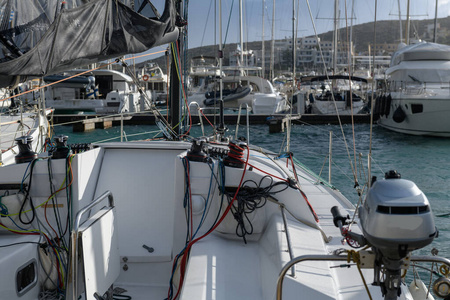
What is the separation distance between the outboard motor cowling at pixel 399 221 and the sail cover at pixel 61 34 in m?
2.05

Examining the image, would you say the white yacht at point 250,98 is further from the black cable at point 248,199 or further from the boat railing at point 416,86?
the black cable at point 248,199

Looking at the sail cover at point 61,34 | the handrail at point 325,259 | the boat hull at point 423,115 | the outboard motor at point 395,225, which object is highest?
the sail cover at point 61,34

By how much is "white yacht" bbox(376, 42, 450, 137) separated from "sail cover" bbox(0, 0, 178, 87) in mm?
16981

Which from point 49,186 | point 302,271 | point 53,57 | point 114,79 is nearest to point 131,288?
point 49,186

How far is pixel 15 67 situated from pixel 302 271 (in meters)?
2.10

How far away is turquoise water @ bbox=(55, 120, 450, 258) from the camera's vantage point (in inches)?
370

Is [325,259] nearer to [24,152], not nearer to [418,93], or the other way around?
[24,152]

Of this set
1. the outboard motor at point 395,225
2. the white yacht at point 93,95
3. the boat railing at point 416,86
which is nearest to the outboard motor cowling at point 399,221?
the outboard motor at point 395,225

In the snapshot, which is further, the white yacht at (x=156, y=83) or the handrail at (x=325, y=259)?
the white yacht at (x=156, y=83)

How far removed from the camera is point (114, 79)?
31.8m

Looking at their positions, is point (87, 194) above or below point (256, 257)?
above

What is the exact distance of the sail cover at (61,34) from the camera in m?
2.66

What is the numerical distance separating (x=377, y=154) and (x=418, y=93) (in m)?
4.89

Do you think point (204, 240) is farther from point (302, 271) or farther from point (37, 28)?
point (37, 28)
